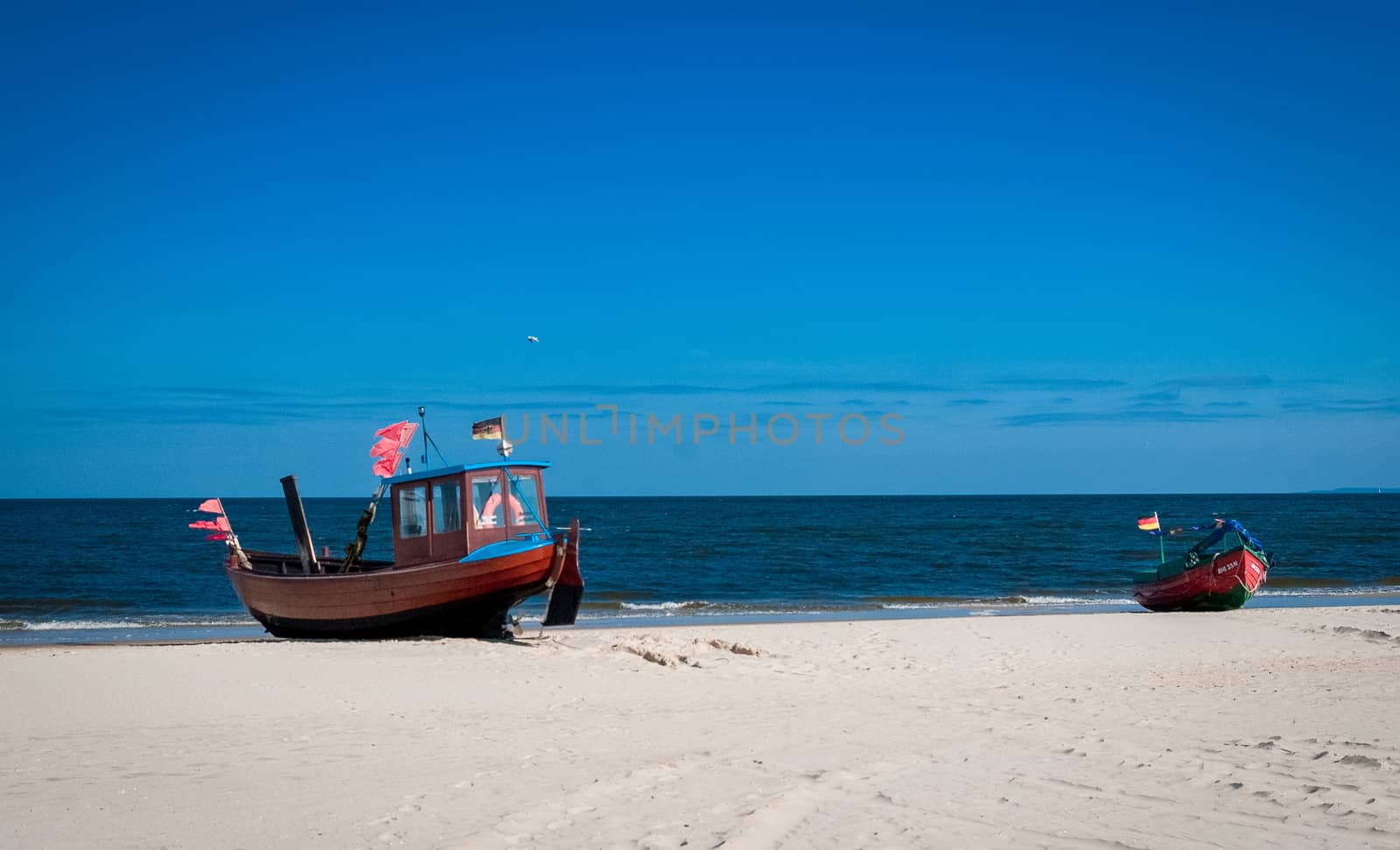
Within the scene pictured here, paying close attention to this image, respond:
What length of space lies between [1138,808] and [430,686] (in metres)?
8.14

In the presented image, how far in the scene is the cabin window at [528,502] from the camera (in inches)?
622

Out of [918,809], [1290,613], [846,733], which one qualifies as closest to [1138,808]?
[918,809]

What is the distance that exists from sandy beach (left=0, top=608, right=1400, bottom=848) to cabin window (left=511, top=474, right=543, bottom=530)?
2.03 m

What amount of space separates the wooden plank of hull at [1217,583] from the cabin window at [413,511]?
1545 cm

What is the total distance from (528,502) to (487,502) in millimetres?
616

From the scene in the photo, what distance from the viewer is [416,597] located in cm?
1563

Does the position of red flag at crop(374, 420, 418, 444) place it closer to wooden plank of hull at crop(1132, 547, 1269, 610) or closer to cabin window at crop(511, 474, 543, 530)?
cabin window at crop(511, 474, 543, 530)

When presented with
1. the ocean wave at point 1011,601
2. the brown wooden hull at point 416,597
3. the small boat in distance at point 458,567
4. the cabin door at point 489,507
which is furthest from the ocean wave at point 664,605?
the cabin door at point 489,507

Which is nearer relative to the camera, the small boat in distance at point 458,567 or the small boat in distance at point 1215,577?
the small boat in distance at point 458,567

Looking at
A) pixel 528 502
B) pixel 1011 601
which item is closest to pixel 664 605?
pixel 1011 601

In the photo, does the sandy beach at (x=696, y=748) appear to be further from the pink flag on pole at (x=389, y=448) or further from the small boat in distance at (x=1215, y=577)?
the small boat in distance at (x=1215, y=577)

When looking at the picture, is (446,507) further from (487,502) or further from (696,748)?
(696,748)

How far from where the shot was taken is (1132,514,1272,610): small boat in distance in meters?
21.1

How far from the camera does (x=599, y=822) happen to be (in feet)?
18.6
